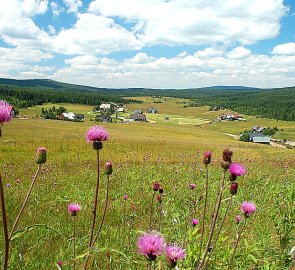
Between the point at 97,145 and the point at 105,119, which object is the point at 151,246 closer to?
the point at 97,145

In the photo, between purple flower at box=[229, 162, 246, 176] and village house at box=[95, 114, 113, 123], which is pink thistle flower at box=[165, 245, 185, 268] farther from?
village house at box=[95, 114, 113, 123]

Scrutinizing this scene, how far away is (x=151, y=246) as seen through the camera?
1819mm

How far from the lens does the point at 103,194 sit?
8484 millimetres

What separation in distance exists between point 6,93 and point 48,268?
188 m

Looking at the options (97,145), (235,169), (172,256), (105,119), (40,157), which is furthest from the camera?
(105,119)

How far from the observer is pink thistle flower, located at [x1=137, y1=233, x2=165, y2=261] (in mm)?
1802

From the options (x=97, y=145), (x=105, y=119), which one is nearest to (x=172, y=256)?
(x=97, y=145)

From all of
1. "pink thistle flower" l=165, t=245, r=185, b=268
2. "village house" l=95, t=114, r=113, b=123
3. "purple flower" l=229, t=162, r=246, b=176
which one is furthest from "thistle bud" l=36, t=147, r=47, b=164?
"village house" l=95, t=114, r=113, b=123

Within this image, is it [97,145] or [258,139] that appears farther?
[258,139]

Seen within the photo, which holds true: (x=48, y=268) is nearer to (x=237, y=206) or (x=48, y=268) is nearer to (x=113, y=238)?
(x=113, y=238)

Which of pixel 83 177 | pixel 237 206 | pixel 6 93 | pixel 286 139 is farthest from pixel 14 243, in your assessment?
pixel 6 93

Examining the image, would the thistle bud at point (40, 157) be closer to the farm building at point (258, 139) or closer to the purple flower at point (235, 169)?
the purple flower at point (235, 169)

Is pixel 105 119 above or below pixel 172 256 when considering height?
below

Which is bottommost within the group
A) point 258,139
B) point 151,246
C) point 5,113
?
point 258,139
